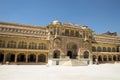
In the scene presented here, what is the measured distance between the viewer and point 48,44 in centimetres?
3606

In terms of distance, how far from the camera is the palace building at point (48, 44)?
32562 millimetres

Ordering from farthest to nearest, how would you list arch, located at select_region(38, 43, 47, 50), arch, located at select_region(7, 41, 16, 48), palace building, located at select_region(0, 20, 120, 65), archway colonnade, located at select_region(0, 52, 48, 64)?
arch, located at select_region(38, 43, 47, 50) < palace building, located at select_region(0, 20, 120, 65) < arch, located at select_region(7, 41, 16, 48) < archway colonnade, located at select_region(0, 52, 48, 64)

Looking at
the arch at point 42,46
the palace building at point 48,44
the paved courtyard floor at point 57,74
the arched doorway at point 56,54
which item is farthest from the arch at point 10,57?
the paved courtyard floor at point 57,74

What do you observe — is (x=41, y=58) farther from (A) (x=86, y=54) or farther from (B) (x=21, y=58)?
(A) (x=86, y=54)

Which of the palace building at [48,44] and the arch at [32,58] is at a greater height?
the palace building at [48,44]

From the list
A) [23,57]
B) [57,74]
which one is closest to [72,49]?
[23,57]

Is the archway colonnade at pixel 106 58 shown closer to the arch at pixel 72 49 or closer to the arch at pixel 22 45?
the arch at pixel 72 49

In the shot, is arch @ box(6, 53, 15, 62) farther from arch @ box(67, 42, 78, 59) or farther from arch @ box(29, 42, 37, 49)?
arch @ box(67, 42, 78, 59)

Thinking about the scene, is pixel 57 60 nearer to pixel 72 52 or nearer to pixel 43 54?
pixel 43 54

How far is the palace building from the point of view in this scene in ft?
107

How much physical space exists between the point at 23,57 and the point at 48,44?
7665mm

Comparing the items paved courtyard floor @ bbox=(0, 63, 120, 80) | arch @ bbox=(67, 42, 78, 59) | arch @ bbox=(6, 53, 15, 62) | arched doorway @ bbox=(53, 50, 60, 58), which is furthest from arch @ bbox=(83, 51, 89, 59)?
paved courtyard floor @ bbox=(0, 63, 120, 80)

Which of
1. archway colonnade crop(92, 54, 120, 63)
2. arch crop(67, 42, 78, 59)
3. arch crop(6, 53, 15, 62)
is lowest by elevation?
archway colonnade crop(92, 54, 120, 63)

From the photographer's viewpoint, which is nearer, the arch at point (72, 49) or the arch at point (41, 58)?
the arch at point (41, 58)
